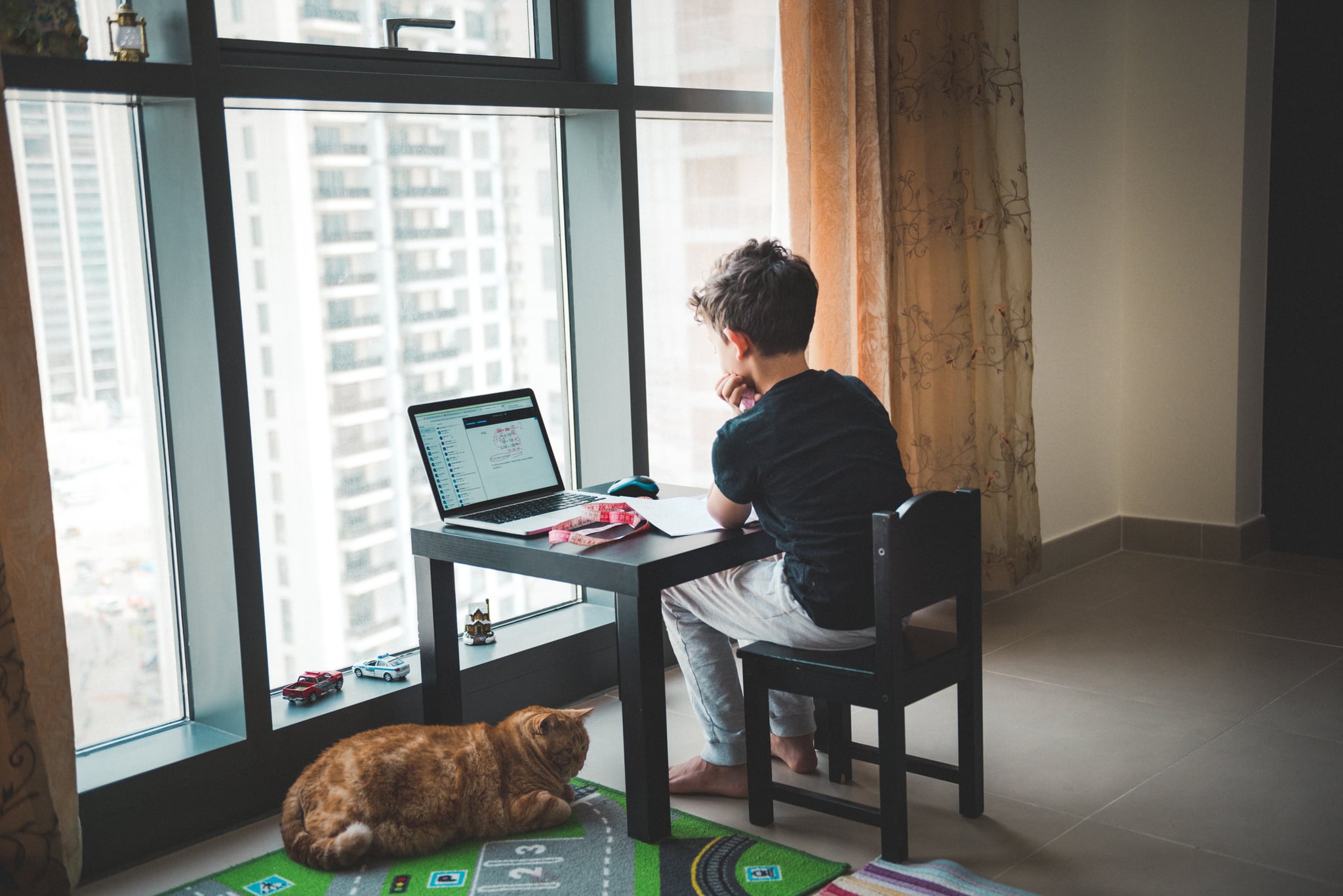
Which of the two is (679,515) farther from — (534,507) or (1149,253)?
(1149,253)

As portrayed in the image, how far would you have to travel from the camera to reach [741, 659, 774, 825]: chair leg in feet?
7.48

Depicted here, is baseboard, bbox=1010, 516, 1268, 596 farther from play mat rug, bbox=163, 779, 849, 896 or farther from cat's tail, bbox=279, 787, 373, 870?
cat's tail, bbox=279, 787, 373, 870

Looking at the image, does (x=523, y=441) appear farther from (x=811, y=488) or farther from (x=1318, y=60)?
(x=1318, y=60)

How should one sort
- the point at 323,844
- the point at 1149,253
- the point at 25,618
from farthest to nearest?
the point at 1149,253, the point at 323,844, the point at 25,618

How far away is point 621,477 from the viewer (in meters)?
3.17

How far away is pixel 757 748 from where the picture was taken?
7.62 ft

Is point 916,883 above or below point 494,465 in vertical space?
below

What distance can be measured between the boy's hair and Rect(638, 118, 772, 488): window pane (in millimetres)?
944

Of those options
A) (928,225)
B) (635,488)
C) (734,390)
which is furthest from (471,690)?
(928,225)

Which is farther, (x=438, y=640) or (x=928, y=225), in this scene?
(x=928, y=225)

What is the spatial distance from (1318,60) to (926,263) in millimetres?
1725

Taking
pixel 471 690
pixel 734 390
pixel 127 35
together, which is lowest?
pixel 471 690

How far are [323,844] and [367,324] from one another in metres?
1.15

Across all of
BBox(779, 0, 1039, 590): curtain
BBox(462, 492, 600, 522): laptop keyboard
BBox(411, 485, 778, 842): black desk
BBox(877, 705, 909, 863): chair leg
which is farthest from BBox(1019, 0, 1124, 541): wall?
BBox(877, 705, 909, 863): chair leg
